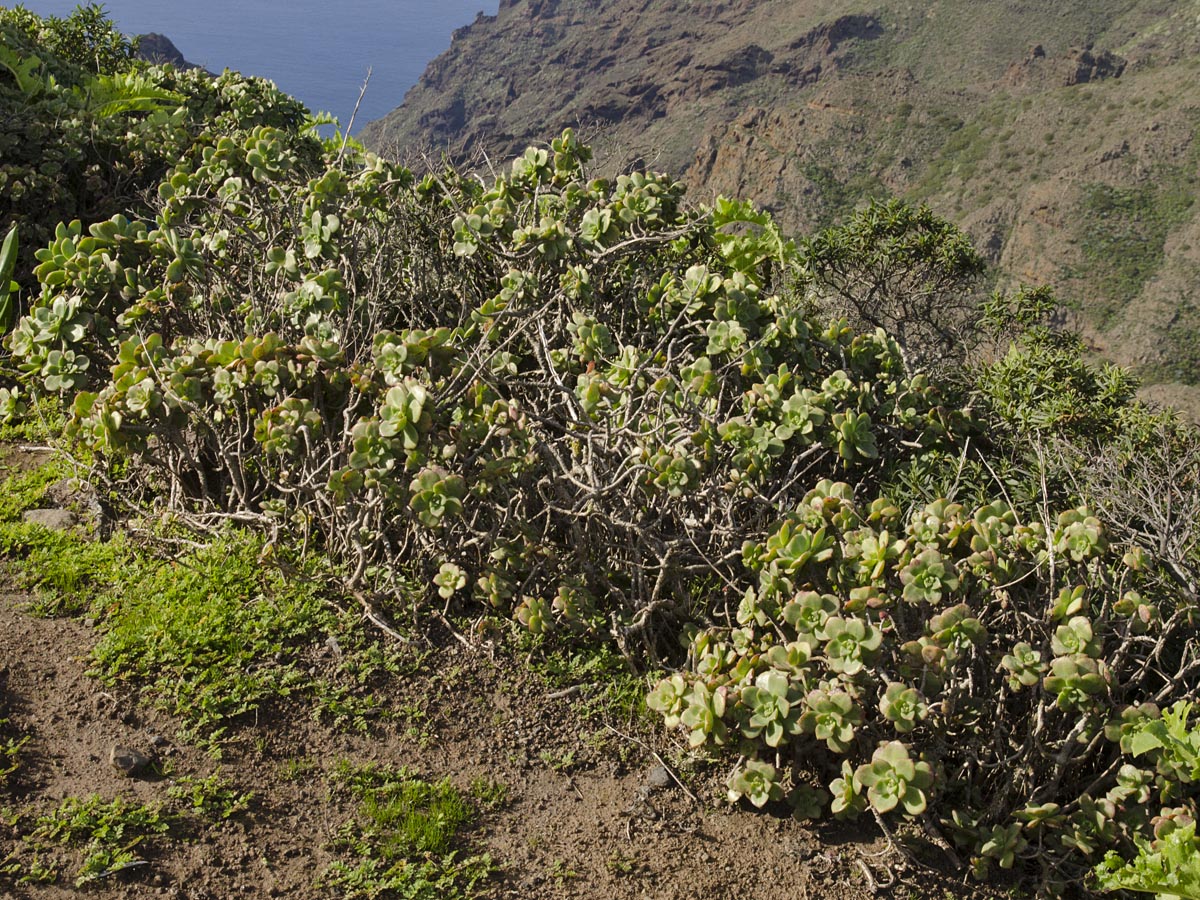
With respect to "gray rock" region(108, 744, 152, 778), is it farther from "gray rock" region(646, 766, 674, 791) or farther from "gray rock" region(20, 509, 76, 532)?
"gray rock" region(646, 766, 674, 791)

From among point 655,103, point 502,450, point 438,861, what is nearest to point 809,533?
point 502,450

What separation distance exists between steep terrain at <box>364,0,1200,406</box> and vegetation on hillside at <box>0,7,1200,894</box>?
3.75 feet

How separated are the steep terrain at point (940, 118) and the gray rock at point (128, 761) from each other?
10.8ft

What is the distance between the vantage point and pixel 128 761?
104 inches

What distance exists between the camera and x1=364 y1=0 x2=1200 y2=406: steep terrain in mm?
30391

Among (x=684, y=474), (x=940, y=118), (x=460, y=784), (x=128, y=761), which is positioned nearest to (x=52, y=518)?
(x=128, y=761)

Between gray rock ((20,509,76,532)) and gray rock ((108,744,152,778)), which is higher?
gray rock ((20,509,76,532))

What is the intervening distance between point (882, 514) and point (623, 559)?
842mm

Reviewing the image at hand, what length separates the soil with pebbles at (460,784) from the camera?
8.26ft

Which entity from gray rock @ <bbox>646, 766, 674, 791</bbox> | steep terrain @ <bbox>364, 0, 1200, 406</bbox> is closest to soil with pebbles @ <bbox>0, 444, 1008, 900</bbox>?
gray rock @ <bbox>646, 766, 674, 791</bbox>

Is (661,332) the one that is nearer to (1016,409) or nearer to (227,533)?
(1016,409)

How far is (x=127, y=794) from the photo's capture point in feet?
8.51

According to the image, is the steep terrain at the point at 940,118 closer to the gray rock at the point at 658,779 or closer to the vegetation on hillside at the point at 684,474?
the vegetation on hillside at the point at 684,474

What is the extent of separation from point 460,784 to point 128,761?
0.88m
